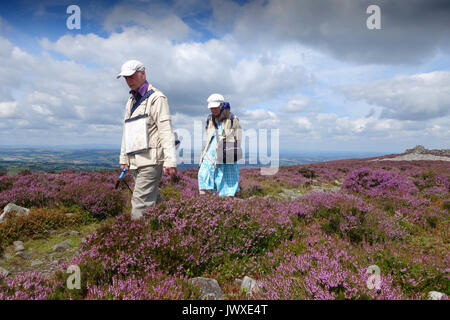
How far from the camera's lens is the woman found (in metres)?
5.52

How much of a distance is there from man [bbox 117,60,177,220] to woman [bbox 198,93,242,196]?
1.71 m

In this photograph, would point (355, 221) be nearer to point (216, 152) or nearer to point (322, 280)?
point (322, 280)

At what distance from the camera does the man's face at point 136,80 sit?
372 centimetres

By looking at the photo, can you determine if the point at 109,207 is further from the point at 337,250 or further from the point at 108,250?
the point at 337,250

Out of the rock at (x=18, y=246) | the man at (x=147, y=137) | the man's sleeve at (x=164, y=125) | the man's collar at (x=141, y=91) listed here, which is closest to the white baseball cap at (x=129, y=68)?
the man at (x=147, y=137)

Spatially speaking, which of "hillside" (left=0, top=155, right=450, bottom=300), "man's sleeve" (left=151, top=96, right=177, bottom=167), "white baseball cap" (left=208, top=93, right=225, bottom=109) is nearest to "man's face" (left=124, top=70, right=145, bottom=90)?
"man's sleeve" (left=151, top=96, right=177, bottom=167)

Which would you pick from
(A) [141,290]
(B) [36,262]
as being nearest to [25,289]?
(A) [141,290]

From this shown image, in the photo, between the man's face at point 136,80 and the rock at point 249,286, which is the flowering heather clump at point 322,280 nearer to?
the rock at point 249,286

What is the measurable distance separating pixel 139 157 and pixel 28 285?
2059 millimetres

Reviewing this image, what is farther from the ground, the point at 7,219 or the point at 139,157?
the point at 139,157

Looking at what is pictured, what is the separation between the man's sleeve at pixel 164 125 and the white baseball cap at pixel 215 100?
5.30 feet
